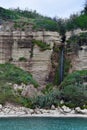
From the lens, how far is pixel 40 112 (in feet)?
145

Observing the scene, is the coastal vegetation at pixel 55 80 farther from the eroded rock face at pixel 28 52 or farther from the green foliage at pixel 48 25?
the eroded rock face at pixel 28 52

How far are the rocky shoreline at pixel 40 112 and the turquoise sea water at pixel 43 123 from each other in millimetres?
2543

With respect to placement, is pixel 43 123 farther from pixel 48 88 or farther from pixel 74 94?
pixel 48 88

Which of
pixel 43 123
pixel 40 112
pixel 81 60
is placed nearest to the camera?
pixel 43 123

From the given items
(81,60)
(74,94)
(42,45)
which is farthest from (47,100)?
(42,45)

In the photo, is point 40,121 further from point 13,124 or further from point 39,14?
point 39,14

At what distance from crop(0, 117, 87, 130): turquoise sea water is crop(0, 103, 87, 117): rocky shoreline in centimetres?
254

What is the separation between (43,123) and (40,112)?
7.10m

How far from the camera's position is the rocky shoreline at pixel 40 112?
43.1 m

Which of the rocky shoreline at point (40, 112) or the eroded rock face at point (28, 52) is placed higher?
the eroded rock face at point (28, 52)

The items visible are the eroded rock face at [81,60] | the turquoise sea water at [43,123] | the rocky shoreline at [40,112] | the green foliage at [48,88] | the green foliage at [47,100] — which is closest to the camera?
the turquoise sea water at [43,123]

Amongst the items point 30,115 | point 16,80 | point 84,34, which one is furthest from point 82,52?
point 30,115

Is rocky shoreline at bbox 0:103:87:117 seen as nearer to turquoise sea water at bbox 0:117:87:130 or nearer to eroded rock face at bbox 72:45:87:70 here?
turquoise sea water at bbox 0:117:87:130

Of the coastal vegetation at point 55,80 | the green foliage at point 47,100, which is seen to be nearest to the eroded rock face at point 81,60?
the coastal vegetation at point 55,80
